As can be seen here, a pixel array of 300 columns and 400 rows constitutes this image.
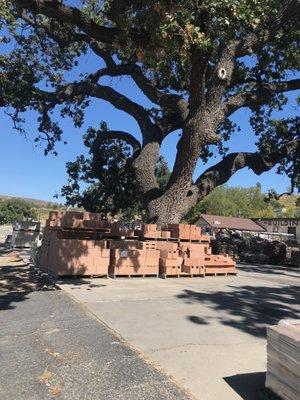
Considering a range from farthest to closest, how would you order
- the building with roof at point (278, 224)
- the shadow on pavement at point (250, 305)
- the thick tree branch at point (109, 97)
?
the building with roof at point (278, 224) → the thick tree branch at point (109, 97) → the shadow on pavement at point (250, 305)

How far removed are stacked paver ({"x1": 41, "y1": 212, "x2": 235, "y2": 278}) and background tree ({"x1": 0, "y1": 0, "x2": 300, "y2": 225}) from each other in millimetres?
1173

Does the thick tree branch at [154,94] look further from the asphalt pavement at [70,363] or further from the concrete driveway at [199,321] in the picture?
the asphalt pavement at [70,363]

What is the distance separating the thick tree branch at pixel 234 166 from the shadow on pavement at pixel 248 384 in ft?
38.9

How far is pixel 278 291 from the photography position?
13266mm

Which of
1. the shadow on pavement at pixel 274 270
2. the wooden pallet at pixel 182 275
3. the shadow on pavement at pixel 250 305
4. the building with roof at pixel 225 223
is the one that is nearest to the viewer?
the shadow on pavement at pixel 250 305

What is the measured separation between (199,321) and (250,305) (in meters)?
2.51

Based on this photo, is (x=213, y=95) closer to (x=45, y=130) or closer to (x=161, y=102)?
(x=161, y=102)

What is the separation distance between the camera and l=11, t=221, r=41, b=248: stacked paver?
2781cm

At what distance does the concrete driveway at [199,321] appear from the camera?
18.4 feet

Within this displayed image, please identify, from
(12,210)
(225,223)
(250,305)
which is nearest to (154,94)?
(250,305)

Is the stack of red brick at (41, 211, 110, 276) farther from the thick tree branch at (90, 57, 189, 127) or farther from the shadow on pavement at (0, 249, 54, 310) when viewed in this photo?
the thick tree branch at (90, 57, 189, 127)

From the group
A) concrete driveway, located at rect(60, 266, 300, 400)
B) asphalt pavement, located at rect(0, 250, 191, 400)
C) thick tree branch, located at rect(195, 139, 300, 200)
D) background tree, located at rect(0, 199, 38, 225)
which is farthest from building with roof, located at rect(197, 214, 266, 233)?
asphalt pavement, located at rect(0, 250, 191, 400)

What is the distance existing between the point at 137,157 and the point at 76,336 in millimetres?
11585

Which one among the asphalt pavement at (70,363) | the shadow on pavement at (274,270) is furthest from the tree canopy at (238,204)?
the asphalt pavement at (70,363)
